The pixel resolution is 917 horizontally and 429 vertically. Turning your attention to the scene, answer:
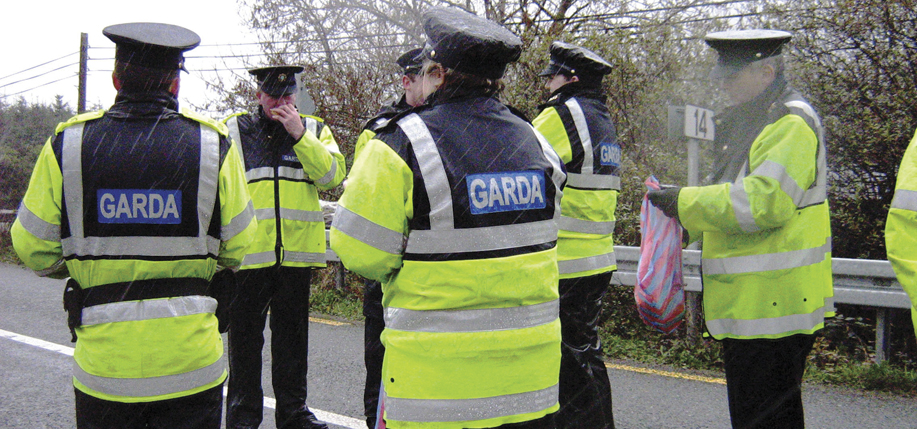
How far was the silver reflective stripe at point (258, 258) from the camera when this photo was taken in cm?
381

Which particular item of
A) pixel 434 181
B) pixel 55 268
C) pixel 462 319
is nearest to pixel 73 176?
pixel 55 268

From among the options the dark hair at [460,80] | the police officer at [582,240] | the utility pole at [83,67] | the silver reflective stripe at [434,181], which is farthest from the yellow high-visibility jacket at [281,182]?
the utility pole at [83,67]

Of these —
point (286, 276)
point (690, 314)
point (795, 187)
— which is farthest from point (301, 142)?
point (690, 314)

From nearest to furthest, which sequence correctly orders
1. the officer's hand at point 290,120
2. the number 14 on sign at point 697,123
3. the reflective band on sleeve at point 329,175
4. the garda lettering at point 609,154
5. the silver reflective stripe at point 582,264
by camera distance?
the silver reflective stripe at point 582,264
the garda lettering at point 609,154
the officer's hand at point 290,120
the reflective band on sleeve at point 329,175
the number 14 on sign at point 697,123

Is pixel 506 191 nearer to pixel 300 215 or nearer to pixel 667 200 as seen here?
pixel 667 200

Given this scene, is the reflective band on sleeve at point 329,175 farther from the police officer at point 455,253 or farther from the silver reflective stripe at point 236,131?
the police officer at point 455,253

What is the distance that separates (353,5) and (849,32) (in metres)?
12.6

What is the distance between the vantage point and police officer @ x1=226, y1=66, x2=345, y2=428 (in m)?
3.86

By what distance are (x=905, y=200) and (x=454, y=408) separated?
5.06 ft

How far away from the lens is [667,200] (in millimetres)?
2982

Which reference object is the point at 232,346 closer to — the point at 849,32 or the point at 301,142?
the point at 301,142

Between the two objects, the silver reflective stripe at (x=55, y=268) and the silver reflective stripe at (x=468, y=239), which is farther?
the silver reflective stripe at (x=55, y=268)

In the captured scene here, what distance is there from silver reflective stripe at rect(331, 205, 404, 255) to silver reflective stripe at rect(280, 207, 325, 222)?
2.17m

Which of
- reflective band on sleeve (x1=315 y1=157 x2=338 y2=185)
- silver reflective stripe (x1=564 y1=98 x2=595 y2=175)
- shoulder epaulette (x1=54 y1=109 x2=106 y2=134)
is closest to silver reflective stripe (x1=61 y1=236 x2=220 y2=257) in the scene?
shoulder epaulette (x1=54 y1=109 x2=106 y2=134)
